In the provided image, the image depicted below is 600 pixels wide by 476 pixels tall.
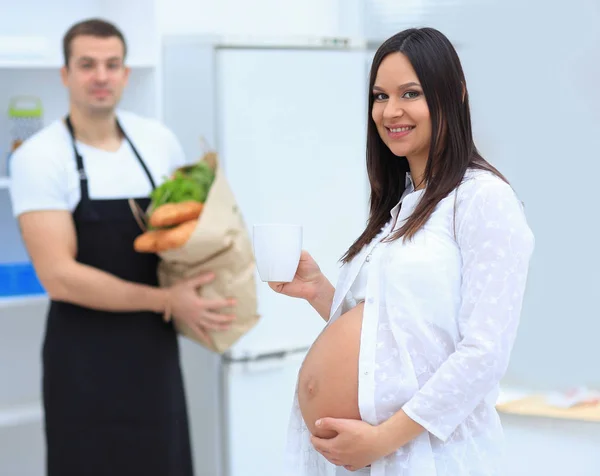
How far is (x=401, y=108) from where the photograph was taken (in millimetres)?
1330

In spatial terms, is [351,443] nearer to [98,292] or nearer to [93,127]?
[98,292]

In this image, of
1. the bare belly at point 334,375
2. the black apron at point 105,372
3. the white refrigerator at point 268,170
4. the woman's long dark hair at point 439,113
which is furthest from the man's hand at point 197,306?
the woman's long dark hair at point 439,113

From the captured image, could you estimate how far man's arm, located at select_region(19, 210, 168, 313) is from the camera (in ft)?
7.90

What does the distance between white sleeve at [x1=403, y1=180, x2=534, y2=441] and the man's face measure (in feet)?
4.98

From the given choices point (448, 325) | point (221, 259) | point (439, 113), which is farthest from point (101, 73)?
point (448, 325)

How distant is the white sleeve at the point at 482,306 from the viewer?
125 centimetres

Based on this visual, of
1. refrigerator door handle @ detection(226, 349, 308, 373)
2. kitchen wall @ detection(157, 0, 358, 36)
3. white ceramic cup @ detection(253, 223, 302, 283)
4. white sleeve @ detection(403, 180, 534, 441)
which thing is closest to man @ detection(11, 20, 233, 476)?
refrigerator door handle @ detection(226, 349, 308, 373)

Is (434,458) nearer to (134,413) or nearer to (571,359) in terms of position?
(134,413)

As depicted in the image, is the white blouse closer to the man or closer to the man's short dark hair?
the man

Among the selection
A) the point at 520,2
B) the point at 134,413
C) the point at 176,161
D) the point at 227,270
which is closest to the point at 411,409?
the point at 227,270

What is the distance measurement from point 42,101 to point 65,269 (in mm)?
1003

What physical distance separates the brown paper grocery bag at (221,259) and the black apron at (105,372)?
0.46 ft

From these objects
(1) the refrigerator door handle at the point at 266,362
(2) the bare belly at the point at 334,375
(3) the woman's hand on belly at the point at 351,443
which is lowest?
(1) the refrigerator door handle at the point at 266,362

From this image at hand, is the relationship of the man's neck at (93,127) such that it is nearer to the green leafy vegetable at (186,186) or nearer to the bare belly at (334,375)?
the green leafy vegetable at (186,186)
